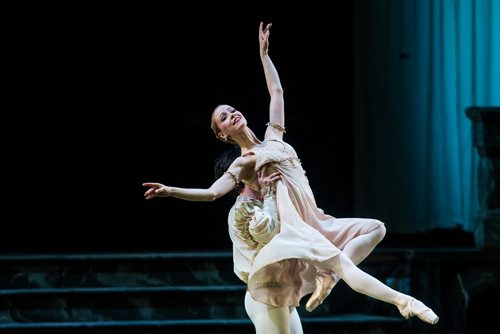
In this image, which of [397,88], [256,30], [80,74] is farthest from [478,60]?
[80,74]

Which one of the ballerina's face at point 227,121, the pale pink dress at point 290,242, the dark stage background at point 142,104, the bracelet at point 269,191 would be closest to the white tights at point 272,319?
the pale pink dress at point 290,242

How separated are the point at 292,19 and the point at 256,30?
27 centimetres

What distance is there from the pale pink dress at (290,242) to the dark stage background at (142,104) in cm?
261

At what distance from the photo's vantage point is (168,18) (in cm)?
656

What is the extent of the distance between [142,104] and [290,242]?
303 cm

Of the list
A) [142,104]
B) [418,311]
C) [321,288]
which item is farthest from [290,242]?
[142,104]

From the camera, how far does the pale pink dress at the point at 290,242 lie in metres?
3.74

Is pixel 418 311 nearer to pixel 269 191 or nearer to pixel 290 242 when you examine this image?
pixel 290 242

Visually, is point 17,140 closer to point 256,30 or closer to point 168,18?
point 168,18

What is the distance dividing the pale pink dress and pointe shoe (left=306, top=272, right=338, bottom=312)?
0.12 feet

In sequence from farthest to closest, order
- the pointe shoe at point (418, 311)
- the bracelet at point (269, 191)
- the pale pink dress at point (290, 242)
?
the bracelet at point (269, 191)
the pale pink dress at point (290, 242)
the pointe shoe at point (418, 311)

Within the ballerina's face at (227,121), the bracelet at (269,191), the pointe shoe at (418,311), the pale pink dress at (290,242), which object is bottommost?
the pointe shoe at (418,311)

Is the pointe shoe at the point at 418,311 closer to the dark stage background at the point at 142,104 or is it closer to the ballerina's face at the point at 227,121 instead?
the ballerina's face at the point at 227,121

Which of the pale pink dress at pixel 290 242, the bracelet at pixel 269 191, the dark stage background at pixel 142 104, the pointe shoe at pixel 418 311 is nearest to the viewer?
the pointe shoe at pixel 418 311
